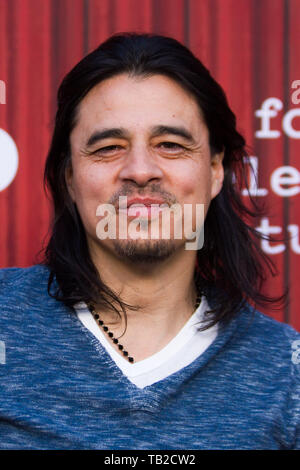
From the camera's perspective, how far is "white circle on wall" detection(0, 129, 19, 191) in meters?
1.84

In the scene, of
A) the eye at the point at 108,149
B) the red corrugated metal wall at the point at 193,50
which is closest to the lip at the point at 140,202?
the eye at the point at 108,149

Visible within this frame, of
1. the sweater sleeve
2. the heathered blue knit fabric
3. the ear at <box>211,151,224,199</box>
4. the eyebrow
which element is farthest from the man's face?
the sweater sleeve

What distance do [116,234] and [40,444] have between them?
0.49 meters

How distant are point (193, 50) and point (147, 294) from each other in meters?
0.86

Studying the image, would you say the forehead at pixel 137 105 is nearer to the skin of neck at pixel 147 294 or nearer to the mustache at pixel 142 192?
the mustache at pixel 142 192

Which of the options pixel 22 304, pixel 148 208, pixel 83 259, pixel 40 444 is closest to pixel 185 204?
pixel 148 208

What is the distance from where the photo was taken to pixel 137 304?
143 cm

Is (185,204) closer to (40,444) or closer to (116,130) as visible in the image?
(116,130)

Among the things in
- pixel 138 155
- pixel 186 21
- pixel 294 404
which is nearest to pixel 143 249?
pixel 138 155

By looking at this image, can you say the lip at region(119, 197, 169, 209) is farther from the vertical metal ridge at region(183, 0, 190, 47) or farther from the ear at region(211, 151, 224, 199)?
the vertical metal ridge at region(183, 0, 190, 47)

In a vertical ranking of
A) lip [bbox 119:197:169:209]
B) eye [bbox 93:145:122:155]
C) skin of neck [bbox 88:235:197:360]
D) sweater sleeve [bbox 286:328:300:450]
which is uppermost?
eye [bbox 93:145:122:155]

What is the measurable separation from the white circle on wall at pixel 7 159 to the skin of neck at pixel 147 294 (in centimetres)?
53

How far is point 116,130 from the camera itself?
4.36 ft

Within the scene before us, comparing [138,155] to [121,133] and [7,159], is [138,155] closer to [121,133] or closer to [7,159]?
[121,133]
